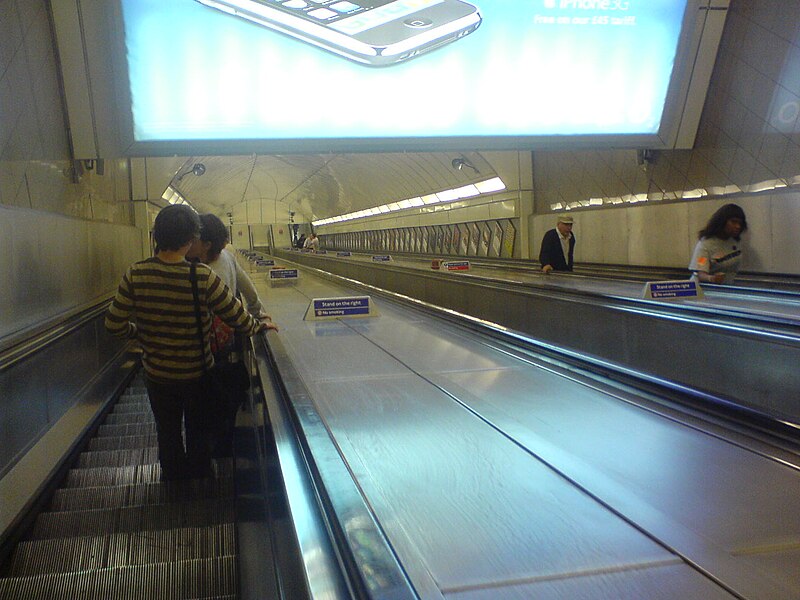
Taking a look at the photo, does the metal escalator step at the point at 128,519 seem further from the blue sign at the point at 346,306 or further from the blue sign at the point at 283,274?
the blue sign at the point at 283,274

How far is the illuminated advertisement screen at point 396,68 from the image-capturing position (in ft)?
30.6

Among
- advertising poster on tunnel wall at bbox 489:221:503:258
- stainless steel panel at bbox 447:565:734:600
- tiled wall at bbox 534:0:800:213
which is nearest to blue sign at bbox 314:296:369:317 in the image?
stainless steel panel at bbox 447:565:734:600

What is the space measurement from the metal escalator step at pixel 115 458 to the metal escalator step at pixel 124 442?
33cm

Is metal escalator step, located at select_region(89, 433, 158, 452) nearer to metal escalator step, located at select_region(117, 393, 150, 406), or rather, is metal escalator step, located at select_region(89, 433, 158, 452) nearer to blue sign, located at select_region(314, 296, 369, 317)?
metal escalator step, located at select_region(117, 393, 150, 406)

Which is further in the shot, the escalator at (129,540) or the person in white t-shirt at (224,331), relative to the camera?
the person in white t-shirt at (224,331)

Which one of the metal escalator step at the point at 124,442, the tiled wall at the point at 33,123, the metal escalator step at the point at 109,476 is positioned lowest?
the metal escalator step at the point at 124,442

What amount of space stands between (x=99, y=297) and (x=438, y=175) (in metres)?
17.8

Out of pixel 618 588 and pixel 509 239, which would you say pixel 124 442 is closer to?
pixel 618 588

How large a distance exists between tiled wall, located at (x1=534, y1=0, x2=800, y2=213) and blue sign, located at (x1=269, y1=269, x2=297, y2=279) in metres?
6.90

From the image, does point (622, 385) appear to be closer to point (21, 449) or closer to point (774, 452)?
point (774, 452)

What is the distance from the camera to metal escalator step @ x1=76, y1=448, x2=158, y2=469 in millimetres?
5191

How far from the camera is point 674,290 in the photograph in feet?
21.8

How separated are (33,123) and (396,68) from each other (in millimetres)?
4937

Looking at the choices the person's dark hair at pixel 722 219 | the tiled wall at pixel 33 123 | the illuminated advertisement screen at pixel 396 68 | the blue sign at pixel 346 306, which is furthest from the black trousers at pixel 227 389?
the illuminated advertisement screen at pixel 396 68
